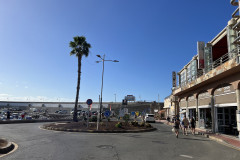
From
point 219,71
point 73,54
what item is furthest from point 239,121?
point 73,54

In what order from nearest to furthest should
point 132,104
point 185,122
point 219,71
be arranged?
point 219,71 → point 185,122 → point 132,104

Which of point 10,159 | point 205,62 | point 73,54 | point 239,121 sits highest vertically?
point 73,54

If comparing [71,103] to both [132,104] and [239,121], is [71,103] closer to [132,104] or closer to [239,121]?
[132,104]

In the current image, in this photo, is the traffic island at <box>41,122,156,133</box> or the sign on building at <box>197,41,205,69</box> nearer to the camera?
the traffic island at <box>41,122,156,133</box>

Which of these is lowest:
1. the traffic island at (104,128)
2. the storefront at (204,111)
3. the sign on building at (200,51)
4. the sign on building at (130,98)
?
the traffic island at (104,128)

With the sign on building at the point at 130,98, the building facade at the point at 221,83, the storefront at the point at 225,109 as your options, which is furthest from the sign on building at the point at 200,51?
the sign on building at the point at 130,98

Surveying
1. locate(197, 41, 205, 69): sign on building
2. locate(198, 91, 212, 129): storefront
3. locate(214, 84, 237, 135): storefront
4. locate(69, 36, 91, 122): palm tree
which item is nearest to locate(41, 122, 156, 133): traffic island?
locate(198, 91, 212, 129): storefront

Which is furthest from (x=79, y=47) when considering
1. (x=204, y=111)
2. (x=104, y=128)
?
(x=204, y=111)

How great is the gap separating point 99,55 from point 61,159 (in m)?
16.2

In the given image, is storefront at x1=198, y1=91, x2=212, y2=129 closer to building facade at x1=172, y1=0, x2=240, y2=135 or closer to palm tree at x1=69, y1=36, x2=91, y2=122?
building facade at x1=172, y1=0, x2=240, y2=135

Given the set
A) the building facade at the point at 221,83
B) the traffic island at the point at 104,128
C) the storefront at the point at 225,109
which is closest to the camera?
the building facade at the point at 221,83

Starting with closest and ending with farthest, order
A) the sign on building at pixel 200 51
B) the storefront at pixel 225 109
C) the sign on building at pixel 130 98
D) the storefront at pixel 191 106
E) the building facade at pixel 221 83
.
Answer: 1. the building facade at pixel 221 83
2. the storefront at pixel 225 109
3. the sign on building at pixel 200 51
4. the storefront at pixel 191 106
5. the sign on building at pixel 130 98

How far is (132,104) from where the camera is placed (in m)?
96.0

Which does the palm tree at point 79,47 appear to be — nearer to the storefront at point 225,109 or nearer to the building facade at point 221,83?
the building facade at point 221,83
